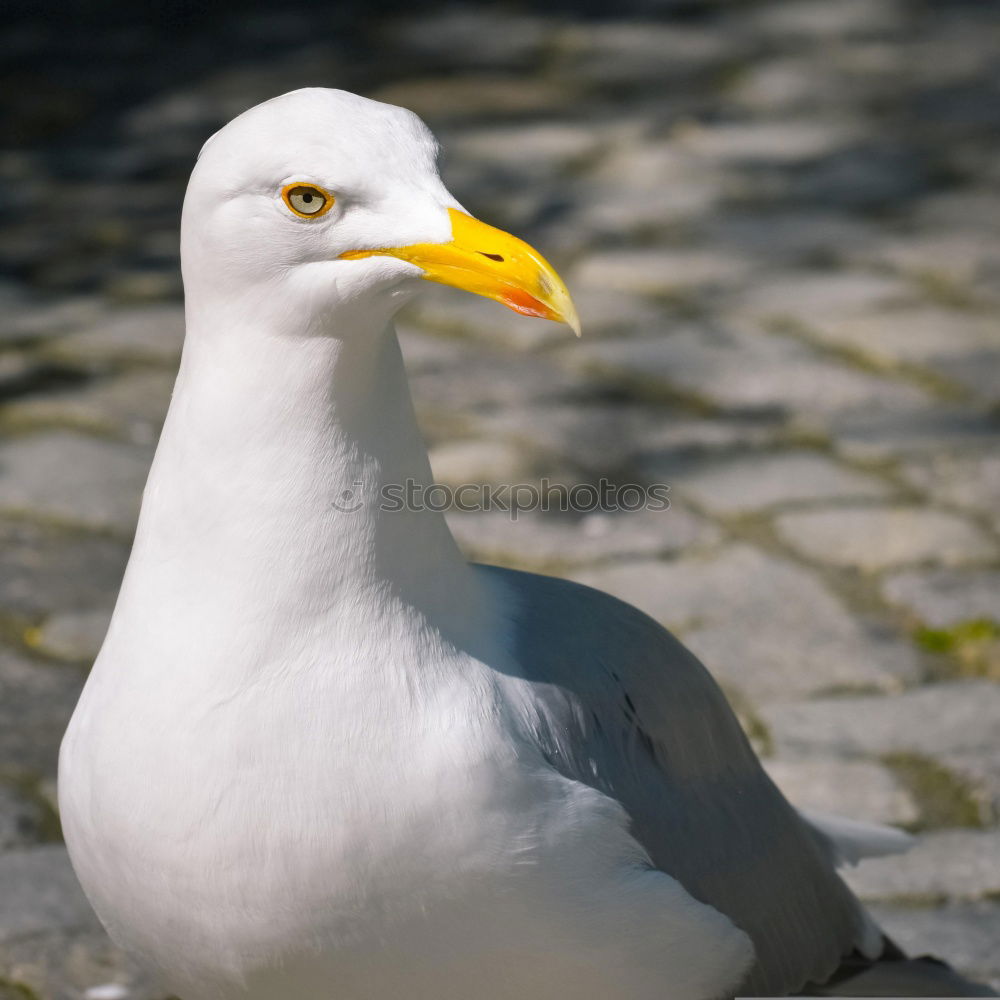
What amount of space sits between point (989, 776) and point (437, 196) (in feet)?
5.76

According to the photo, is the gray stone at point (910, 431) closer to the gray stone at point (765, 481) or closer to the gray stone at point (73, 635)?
the gray stone at point (765, 481)

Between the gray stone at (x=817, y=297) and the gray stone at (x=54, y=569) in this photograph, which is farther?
the gray stone at (x=817, y=297)

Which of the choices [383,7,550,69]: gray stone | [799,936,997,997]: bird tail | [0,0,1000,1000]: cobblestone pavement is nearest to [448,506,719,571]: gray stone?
[0,0,1000,1000]: cobblestone pavement

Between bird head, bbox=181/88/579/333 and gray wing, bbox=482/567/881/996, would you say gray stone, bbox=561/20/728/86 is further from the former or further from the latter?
bird head, bbox=181/88/579/333

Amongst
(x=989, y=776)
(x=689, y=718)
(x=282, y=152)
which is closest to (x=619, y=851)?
(x=689, y=718)

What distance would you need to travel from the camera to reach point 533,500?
4.20 m

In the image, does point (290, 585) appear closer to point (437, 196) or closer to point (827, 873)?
point (437, 196)

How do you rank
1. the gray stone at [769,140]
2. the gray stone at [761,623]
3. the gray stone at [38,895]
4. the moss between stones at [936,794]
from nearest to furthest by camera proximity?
1. the gray stone at [38,895]
2. the moss between stones at [936,794]
3. the gray stone at [761,623]
4. the gray stone at [769,140]

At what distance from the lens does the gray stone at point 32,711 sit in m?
3.12

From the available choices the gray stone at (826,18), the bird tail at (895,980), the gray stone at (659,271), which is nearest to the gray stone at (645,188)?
the gray stone at (659,271)

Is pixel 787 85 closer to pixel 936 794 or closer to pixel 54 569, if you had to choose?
pixel 54 569

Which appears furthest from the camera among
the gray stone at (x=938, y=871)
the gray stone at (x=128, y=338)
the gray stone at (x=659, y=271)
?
the gray stone at (x=659, y=271)

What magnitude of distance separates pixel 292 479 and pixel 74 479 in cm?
244

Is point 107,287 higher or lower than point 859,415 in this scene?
higher
